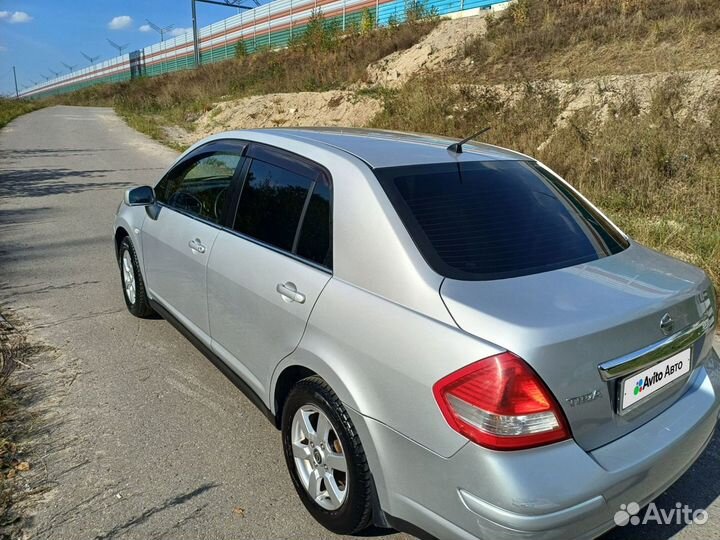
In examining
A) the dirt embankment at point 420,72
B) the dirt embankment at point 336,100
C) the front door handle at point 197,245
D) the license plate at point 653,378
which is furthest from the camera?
the dirt embankment at point 336,100

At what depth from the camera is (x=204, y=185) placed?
367cm

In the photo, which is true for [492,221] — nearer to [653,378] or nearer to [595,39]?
[653,378]

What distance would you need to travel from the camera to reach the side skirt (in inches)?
111

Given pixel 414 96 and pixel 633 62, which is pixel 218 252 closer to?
pixel 414 96

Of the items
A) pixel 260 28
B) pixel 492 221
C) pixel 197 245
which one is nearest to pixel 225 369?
pixel 197 245

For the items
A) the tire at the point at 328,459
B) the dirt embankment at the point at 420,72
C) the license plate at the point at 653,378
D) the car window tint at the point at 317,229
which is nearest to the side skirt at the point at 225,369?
the tire at the point at 328,459

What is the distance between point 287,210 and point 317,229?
313mm

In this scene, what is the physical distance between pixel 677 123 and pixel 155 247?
769cm

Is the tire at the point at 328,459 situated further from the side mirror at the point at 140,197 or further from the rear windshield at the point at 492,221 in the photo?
the side mirror at the point at 140,197

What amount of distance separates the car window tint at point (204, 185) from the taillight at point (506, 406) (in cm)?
208

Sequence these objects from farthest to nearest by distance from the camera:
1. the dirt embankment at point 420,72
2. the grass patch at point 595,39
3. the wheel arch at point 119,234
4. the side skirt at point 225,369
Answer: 1. the grass patch at point 595,39
2. the dirt embankment at point 420,72
3. the wheel arch at point 119,234
4. the side skirt at point 225,369

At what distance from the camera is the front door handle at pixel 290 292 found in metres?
2.43

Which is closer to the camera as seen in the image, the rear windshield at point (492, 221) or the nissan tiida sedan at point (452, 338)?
the nissan tiida sedan at point (452, 338)

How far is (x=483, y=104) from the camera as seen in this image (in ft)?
37.6
